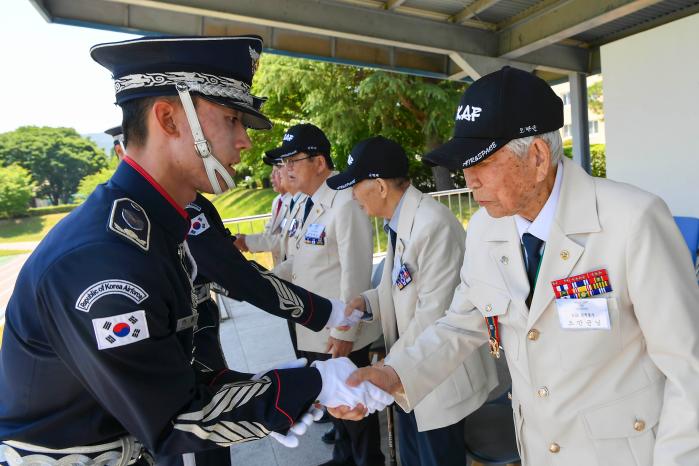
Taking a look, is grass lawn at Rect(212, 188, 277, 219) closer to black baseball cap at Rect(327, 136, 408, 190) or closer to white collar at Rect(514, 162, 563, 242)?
black baseball cap at Rect(327, 136, 408, 190)

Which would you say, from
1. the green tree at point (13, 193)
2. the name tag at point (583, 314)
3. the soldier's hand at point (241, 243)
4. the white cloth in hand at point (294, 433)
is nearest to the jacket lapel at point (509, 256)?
the name tag at point (583, 314)

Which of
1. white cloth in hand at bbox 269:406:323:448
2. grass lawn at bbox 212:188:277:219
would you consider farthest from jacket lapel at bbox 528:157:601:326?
grass lawn at bbox 212:188:277:219

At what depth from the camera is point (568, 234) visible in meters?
1.34

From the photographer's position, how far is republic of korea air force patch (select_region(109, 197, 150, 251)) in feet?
3.88

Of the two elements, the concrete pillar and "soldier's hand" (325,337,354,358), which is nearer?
"soldier's hand" (325,337,354,358)

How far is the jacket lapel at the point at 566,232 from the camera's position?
51.9 inches

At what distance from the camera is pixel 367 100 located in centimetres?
1711

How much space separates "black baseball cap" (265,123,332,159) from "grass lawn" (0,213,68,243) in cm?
3133

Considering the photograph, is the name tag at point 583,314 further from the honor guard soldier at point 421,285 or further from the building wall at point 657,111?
the building wall at point 657,111

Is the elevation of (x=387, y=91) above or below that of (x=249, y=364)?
above

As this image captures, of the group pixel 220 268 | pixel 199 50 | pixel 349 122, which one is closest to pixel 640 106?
pixel 220 268

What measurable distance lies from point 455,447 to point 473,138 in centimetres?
150

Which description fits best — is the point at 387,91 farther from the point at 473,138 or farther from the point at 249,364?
the point at 473,138

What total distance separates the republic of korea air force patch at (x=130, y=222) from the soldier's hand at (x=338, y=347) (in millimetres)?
1780
